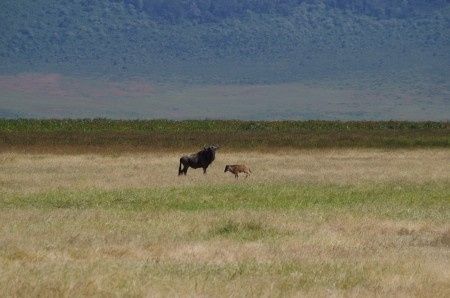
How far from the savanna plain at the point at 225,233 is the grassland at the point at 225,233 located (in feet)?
0.09

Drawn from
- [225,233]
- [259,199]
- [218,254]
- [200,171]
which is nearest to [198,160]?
[200,171]

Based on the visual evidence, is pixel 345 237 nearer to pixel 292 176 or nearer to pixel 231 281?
pixel 231 281

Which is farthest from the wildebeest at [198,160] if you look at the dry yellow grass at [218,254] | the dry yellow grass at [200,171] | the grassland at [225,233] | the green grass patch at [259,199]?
the dry yellow grass at [218,254]

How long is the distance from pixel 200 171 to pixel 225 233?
19.0 m

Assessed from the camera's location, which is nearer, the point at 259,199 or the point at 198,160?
the point at 259,199

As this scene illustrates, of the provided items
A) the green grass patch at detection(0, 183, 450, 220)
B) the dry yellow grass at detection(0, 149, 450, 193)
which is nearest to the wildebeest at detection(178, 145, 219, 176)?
the dry yellow grass at detection(0, 149, 450, 193)

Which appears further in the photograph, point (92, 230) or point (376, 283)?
point (92, 230)

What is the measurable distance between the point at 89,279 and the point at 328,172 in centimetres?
2285

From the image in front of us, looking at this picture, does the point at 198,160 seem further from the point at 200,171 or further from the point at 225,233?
the point at 225,233

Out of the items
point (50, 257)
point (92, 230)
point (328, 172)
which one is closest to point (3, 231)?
point (92, 230)

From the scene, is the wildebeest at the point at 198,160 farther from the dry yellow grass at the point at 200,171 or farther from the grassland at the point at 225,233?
the grassland at the point at 225,233

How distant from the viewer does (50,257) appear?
1328 cm

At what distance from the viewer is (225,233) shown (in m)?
16.9

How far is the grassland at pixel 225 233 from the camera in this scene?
37.7 ft
